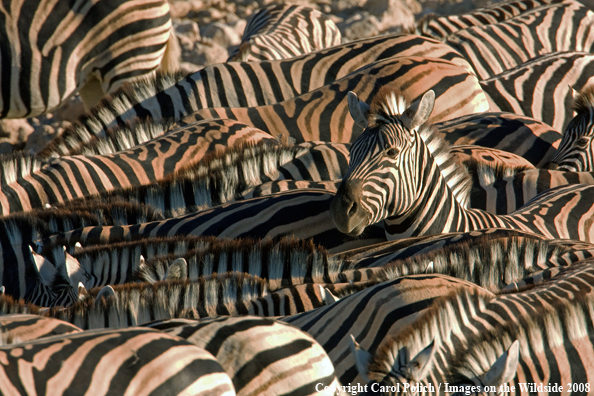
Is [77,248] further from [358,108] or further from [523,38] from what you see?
[523,38]

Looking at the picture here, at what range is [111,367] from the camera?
1.60 meters

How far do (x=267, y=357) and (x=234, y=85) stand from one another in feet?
15.5

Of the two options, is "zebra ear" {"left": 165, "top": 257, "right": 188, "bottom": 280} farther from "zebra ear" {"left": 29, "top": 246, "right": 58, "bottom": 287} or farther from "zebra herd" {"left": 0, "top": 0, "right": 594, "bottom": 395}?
"zebra ear" {"left": 29, "top": 246, "right": 58, "bottom": 287}

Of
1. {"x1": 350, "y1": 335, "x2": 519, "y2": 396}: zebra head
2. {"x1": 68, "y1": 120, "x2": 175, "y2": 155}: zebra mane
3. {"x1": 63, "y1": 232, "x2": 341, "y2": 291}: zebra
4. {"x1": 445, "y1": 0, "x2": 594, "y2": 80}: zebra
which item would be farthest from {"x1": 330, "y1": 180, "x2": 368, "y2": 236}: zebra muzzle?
{"x1": 445, "y1": 0, "x2": 594, "y2": 80}: zebra

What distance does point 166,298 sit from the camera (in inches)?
100

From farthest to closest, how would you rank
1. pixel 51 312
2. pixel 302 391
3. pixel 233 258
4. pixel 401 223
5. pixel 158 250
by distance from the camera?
pixel 401 223 → pixel 158 250 → pixel 233 258 → pixel 51 312 → pixel 302 391

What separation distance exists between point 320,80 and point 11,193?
2.97m

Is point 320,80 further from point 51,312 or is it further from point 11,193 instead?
point 51,312

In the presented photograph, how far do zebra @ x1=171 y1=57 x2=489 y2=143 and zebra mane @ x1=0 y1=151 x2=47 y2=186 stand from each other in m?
1.31

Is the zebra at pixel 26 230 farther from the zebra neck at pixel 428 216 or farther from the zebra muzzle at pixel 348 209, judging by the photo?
the zebra neck at pixel 428 216

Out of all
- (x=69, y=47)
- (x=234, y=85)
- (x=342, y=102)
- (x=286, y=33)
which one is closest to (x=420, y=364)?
(x=342, y=102)

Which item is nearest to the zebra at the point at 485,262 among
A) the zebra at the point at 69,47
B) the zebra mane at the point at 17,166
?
the zebra mane at the point at 17,166

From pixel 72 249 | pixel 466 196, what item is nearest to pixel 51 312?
pixel 72 249

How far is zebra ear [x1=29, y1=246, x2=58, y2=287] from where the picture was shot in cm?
332
